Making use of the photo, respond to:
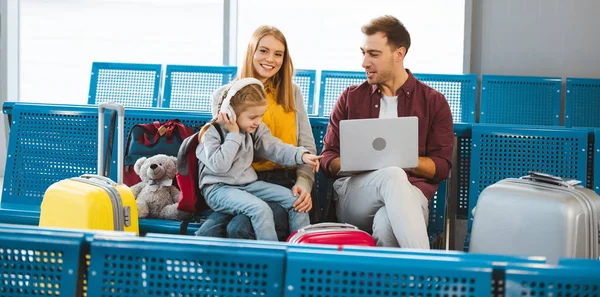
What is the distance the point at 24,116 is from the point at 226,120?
4.38ft

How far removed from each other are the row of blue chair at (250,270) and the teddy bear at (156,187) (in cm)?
181

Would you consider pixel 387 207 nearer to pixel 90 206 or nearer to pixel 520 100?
pixel 90 206

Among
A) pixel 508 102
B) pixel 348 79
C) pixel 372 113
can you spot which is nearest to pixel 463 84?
pixel 508 102

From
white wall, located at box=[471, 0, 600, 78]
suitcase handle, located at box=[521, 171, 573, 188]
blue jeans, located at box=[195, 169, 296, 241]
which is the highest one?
white wall, located at box=[471, 0, 600, 78]

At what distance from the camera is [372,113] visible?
144 inches

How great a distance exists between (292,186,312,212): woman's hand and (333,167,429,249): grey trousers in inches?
8.4

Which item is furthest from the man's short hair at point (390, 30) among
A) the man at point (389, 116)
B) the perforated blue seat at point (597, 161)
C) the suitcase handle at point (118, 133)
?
the suitcase handle at point (118, 133)

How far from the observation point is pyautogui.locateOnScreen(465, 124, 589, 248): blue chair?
3.58 m

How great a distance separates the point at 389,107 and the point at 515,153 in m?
0.63

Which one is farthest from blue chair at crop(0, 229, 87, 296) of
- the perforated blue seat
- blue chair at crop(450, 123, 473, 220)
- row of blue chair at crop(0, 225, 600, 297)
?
the perforated blue seat

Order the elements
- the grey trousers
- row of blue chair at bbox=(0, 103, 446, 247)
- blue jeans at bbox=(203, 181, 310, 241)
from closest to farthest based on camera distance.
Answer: the grey trousers < blue jeans at bbox=(203, 181, 310, 241) < row of blue chair at bbox=(0, 103, 446, 247)

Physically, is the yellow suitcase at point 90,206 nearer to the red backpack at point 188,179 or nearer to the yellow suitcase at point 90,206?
the yellow suitcase at point 90,206

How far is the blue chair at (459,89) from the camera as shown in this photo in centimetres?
645

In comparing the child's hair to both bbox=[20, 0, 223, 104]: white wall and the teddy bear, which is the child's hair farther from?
bbox=[20, 0, 223, 104]: white wall
